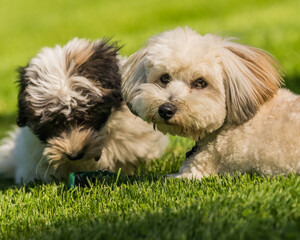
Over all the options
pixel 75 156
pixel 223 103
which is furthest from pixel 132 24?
pixel 223 103

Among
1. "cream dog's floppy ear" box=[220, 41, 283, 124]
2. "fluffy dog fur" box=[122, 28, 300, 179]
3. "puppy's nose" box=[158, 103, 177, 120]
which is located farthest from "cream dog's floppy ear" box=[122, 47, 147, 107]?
"cream dog's floppy ear" box=[220, 41, 283, 124]

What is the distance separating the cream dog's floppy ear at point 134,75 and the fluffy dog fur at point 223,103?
0.35ft

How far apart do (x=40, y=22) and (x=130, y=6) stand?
426 cm

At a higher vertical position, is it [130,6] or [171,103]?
[171,103]

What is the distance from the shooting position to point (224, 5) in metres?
20.4

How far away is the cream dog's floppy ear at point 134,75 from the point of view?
402 cm

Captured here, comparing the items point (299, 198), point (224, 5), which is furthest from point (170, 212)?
point (224, 5)

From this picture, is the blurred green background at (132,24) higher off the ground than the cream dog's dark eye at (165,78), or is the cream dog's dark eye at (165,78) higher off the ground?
the cream dog's dark eye at (165,78)

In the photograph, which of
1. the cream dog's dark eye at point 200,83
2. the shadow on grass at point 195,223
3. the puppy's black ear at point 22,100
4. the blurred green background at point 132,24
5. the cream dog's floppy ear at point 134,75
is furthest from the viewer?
the blurred green background at point 132,24

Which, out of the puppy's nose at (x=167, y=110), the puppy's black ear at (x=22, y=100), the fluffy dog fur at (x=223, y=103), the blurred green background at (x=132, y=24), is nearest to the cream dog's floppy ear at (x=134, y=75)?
the fluffy dog fur at (x=223, y=103)

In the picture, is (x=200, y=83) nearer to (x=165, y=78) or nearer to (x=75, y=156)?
(x=165, y=78)

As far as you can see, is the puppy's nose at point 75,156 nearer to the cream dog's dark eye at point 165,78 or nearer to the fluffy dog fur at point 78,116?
the fluffy dog fur at point 78,116

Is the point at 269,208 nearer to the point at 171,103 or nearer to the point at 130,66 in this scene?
the point at 171,103

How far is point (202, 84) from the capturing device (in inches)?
148
